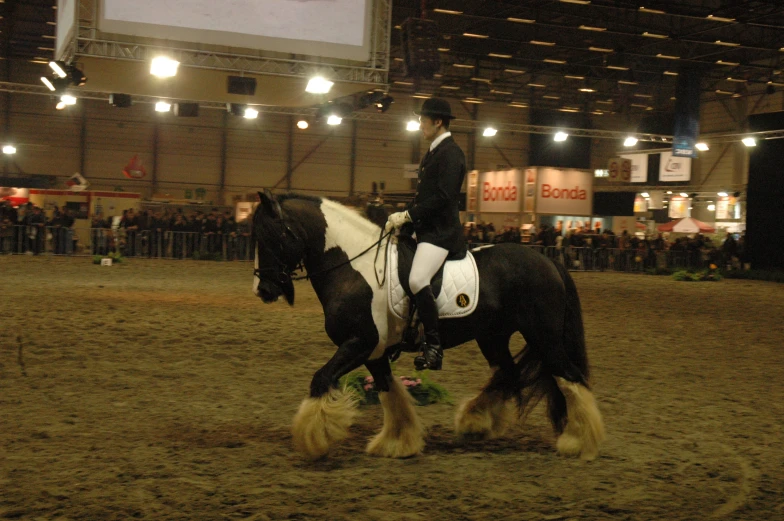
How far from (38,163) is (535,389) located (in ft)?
124

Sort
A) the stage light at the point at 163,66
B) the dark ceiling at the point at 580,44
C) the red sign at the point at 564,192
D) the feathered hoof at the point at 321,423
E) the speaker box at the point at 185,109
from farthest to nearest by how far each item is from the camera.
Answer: the red sign at the point at 564,192, the dark ceiling at the point at 580,44, the speaker box at the point at 185,109, the stage light at the point at 163,66, the feathered hoof at the point at 321,423

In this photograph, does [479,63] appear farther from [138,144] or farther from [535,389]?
[535,389]

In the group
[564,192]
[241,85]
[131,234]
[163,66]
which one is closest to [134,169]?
[131,234]

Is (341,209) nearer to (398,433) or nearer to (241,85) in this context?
(398,433)

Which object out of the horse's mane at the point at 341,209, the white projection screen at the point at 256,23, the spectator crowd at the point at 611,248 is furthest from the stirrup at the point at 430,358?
the spectator crowd at the point at 611,248

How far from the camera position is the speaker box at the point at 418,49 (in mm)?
22797

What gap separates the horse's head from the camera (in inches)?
218

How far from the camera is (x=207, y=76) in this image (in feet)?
67.7

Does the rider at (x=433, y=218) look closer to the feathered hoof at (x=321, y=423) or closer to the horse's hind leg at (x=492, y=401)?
the feathered hoof at (x=321, y=423)

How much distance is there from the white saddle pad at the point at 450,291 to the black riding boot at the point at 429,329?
0.14 m

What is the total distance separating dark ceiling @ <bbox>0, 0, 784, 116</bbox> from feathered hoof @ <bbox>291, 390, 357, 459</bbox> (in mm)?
22418

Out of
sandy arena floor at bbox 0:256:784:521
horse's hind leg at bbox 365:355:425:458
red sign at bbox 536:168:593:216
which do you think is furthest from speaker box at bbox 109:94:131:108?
horse's hind leg at bbox 365:355:425:458

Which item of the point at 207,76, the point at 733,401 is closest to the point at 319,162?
the point at 207,76

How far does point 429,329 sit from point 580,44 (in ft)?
101
